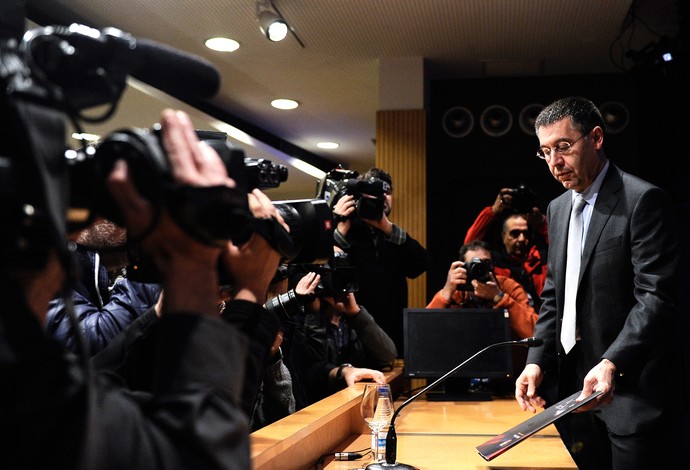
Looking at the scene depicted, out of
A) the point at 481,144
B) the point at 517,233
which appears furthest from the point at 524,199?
the point at 481,144

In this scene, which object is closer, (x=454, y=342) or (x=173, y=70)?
(x=173, y=70)

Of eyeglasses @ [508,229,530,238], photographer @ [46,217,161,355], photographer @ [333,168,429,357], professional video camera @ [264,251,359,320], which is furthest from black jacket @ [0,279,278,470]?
eyeglasses @ [508,229,530,238]

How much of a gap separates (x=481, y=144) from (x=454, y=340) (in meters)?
2.67

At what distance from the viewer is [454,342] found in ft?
10.9

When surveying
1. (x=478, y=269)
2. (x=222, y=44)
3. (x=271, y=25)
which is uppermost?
(x=222, y=44)

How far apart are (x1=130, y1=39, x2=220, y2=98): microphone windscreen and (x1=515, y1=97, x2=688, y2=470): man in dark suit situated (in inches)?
57.1

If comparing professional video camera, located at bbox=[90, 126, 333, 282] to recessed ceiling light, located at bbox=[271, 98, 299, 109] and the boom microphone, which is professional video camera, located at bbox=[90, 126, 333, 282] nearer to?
the boom microphone

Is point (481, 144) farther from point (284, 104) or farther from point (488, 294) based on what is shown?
point (488, 294)

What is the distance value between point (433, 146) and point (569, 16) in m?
1.53

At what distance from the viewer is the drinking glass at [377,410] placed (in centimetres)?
193

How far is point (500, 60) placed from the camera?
17.2ft

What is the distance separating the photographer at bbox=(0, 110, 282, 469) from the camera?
1.82 ft

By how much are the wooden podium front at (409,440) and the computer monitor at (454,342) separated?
41 cm

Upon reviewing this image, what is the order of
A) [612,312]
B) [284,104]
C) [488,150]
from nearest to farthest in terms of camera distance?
[612,312], [488,150], [284,104]
